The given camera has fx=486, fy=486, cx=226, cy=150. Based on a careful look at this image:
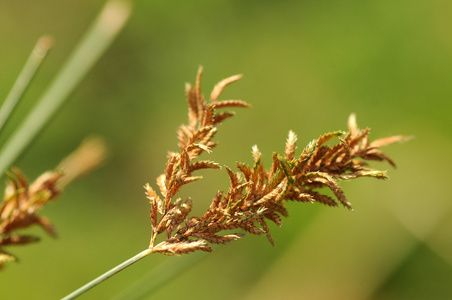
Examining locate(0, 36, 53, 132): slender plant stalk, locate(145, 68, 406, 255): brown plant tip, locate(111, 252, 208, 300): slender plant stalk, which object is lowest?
locate(111, 252, 208, 300): slender plant stalk

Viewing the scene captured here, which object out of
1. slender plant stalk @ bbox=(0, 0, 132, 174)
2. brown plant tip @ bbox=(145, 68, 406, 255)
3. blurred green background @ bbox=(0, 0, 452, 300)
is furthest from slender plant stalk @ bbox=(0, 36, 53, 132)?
blurred green background @ bbox=(0, 0, 452, 300)

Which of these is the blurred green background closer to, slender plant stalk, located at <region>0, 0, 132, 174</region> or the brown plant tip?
slender plant stalk, located at <region>0, 0, 132, 174</region>

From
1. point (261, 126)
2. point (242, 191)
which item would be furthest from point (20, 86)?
point (261, 126)

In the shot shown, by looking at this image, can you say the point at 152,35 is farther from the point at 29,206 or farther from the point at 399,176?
the point at 29,206

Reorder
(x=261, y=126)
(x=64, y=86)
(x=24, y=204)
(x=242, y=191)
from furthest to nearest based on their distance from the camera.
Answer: (x=261, y=126), (x=64, y=86), (x=24, y=204), (x=242, y=191)

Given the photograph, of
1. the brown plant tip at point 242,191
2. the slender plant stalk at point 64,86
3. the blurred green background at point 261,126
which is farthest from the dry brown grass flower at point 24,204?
the blurred green background at point 261,126

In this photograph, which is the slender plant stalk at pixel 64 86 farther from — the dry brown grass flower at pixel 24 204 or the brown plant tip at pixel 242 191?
the brown plant tip at pixel 242 191

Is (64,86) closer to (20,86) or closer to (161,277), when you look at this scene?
(20,86)
